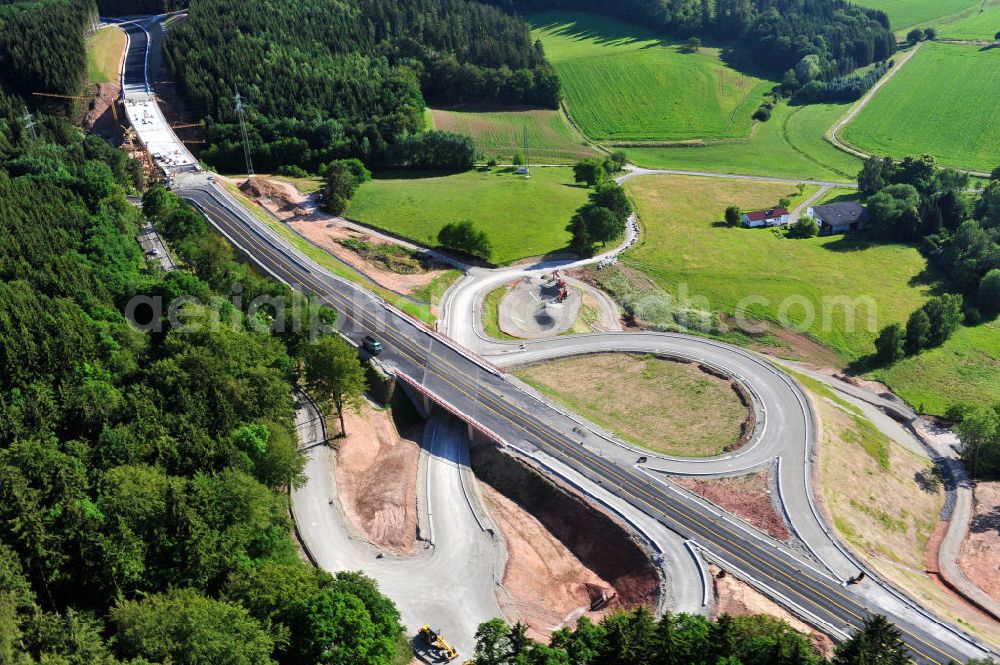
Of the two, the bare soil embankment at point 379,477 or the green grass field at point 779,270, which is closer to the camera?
the bare soil embankment at point 379,477

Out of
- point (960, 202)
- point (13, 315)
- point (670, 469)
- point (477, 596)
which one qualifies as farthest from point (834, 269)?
point (13, 315)

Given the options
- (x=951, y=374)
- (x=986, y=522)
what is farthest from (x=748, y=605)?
(x=951, y=374)

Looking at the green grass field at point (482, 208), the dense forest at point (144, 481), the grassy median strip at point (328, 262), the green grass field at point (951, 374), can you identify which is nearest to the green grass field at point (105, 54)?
the grassy median strip at point (328, 262)

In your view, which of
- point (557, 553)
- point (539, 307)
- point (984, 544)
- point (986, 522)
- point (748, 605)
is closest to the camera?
point (748, 605)

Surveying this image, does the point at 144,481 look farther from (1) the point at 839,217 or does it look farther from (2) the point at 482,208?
(1) the point at 839,217

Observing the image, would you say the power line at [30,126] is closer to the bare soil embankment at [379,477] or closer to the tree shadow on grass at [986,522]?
the bare soil embankment at [379,477]

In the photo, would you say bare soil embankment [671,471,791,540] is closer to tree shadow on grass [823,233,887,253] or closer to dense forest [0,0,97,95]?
tree shadow on grass [823,233,887,253]
